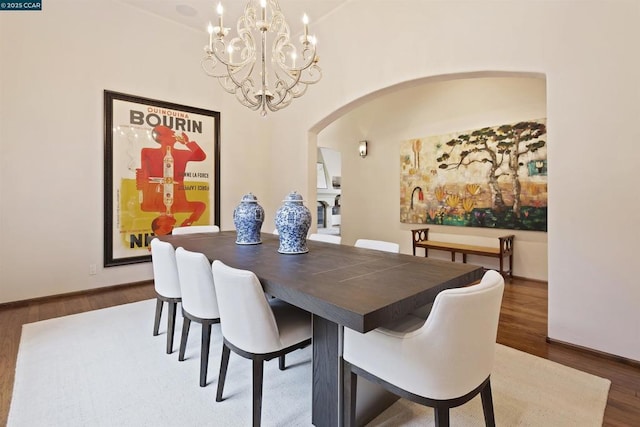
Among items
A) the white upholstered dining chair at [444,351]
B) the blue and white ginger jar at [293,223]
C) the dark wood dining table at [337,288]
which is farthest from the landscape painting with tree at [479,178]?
the white upholstered dining chair at [444,351]

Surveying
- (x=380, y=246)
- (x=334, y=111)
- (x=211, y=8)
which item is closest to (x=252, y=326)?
(x=380, y=246)

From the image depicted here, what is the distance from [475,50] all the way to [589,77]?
3.01ft

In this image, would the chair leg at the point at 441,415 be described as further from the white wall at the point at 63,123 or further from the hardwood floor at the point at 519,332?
the white wall at the point at 63,123

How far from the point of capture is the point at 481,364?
1201 mm

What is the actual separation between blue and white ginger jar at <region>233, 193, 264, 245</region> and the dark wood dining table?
Result: 15.7 inches

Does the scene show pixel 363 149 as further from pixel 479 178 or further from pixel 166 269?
pixel 166 269

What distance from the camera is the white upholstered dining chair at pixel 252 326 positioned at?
54.8 inches

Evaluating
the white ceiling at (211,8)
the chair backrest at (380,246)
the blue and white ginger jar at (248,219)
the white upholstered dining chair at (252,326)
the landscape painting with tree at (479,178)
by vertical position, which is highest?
the white ceiling at (211,8)

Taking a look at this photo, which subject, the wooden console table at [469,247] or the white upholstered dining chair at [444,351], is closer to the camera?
the white upholstered dining chair at [444,351]

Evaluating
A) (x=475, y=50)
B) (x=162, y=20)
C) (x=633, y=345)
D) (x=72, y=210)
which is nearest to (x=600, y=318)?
(x=633, y=345)

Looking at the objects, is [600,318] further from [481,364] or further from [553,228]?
[481,364]

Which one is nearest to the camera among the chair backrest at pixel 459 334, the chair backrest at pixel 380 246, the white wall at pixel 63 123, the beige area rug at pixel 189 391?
the chair backrest at pixel 459 334

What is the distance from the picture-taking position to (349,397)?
1.35 metres

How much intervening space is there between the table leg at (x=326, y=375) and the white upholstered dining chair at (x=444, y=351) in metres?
0.20
